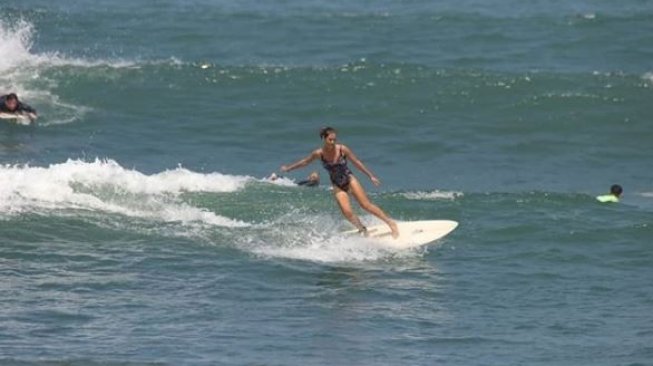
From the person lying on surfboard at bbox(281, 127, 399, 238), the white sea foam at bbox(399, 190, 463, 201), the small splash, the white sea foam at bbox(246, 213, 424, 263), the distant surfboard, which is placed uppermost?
the small splash

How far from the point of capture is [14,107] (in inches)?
1097

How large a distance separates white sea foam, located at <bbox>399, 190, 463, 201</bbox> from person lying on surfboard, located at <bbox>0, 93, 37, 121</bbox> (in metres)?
8.46

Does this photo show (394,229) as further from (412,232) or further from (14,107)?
(14,107)

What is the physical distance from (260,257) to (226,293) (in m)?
1.71

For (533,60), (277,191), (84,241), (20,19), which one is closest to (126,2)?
(20,19)

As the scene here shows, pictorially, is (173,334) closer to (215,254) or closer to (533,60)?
(215,254)

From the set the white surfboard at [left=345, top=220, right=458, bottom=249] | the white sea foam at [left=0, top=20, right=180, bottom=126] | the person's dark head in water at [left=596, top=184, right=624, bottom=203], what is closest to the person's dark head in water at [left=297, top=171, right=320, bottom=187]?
the white surfboard at [left=345, top=220, right=458, bottom=249]

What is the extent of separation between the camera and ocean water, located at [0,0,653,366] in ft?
50.9

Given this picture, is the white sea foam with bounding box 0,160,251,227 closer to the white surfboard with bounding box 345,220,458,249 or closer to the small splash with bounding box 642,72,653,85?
the white surfboard with bounding box 345,220,458,249

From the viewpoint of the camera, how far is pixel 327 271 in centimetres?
1814

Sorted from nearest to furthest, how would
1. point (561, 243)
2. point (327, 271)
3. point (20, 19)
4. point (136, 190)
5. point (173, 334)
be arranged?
point (173, 334)
point (327, 271)
point (561, 243)
point (136, 190)
point (20, 19)

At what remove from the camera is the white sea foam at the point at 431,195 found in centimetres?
2252

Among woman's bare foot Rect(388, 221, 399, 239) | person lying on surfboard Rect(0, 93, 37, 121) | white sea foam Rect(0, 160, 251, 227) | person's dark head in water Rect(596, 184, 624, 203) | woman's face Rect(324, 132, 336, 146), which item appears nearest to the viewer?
woman's face Rect(324, 132, 336, 146)

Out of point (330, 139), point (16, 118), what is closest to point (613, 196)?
point (330, 139)
